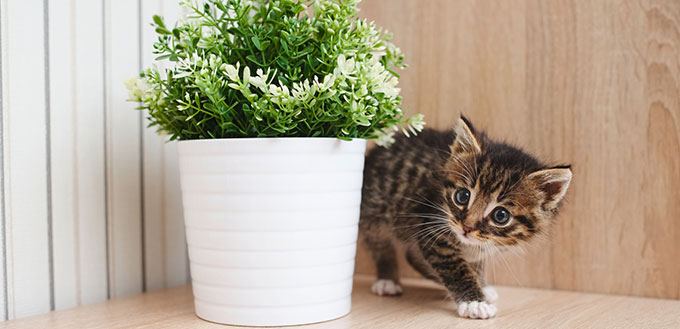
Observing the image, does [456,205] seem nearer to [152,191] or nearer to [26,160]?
[152,191]

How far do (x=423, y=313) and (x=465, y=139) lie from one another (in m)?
0.36

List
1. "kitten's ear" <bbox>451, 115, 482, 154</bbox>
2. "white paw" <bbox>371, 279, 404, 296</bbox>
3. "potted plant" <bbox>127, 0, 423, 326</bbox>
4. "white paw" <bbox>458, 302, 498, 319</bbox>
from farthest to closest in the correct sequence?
"white paw" <bbox>371, 279, 404, 296</bbox>
"kitten's ear" <bbox>451, 115, 482, 154</bbox>
"white paw" <bbox>458, 302, 498, 319</bbox>
"potted plant" <bbox>127, 0, 423, 326</bbox>

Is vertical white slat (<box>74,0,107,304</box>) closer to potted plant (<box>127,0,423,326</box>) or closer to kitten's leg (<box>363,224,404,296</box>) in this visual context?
potted plant (<box>127,0,423,326</box>)

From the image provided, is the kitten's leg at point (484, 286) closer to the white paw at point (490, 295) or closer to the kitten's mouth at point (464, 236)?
the white paw at point (490, 295)

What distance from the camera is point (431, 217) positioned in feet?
3.76

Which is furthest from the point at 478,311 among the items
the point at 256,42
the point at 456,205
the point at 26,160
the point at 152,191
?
the point at 26,160

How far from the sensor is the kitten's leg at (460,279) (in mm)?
1032

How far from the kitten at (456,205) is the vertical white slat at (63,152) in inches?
24.5

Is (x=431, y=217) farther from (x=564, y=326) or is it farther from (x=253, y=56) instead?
(x=253, y=56)

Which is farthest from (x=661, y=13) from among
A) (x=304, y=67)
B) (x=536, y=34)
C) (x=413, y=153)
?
(x=304, y=67)

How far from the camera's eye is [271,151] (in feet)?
2.93

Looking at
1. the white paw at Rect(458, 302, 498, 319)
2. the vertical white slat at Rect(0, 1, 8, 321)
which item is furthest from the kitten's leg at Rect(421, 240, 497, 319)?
the vertical white slat at Rect(0, 1, 8, 321)

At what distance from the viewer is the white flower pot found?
2.96ft

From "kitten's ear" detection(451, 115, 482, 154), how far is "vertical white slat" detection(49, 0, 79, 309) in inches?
29.9
